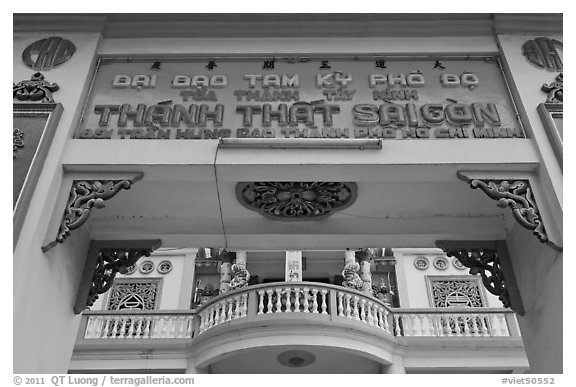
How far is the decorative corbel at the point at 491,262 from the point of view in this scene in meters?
4.95

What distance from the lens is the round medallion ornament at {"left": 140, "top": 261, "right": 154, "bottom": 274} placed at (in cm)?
1270

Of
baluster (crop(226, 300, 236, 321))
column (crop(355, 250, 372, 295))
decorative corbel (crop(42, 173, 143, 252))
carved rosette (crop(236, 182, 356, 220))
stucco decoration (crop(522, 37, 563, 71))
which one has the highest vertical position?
column (crop(355, 250, 372, 295))

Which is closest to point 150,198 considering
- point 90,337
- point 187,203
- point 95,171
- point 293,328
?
point 187,203

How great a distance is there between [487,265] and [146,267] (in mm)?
9007

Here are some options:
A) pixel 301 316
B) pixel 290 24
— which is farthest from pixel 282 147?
pixel 301 316

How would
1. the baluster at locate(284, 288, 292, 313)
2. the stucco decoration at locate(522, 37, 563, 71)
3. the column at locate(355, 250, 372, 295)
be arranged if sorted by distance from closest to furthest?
1. the stucco decoration at locate(522, 37, 563, 71)
2. the baluster at locate(284, 288, 292, 313)
3. the column at locate(355, 250, 372, 295)

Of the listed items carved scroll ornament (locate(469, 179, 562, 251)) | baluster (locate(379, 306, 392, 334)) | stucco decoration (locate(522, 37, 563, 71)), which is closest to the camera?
carved scroll ornament (locate(469, 179, 562, 251))

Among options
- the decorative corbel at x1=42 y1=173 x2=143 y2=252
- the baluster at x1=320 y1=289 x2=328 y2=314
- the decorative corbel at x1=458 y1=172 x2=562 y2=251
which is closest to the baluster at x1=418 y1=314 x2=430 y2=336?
the baluster at x1=320 y1=289 x2=328 y2=314

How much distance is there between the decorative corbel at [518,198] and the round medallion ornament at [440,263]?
28.5 feet

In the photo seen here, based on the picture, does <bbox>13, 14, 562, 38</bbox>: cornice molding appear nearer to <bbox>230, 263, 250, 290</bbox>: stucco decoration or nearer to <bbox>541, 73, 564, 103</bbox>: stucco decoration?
<bbox>541, 73, 564, 103</bbox>: stucco decoration

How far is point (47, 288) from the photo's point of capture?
4.27 metres

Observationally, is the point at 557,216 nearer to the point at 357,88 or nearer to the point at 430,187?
the point at 430,187

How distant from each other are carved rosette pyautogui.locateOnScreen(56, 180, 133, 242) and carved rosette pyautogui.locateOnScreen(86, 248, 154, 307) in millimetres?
1105

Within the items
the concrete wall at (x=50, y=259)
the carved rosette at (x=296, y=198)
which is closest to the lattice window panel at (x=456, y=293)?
the carved rosette at (x=296, y=198)
